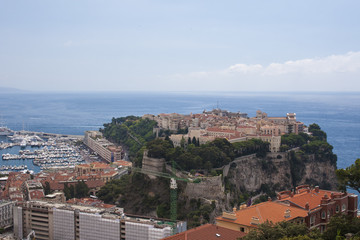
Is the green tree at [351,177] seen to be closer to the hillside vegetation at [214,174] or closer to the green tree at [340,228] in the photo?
the green tree at [340,228]

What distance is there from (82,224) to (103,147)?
28.6 meters

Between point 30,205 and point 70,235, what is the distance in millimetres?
3175

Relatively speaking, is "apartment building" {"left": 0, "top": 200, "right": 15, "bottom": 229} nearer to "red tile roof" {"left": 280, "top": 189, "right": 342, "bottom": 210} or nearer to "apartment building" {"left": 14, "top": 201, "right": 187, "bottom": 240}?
"apartment building" {"left": 14, "top": 201, "right": 187, "bottom": 240}

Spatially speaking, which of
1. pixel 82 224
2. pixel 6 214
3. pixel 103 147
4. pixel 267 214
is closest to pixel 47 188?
pixel 6 214

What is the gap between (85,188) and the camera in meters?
32.7

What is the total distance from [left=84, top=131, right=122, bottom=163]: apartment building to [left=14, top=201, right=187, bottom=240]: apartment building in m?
22.1

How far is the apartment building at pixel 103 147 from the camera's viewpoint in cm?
4794

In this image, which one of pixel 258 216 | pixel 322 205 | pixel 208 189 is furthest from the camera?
pixel 208 189

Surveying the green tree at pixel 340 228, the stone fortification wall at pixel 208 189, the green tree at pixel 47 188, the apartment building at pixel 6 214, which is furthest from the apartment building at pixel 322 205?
the green tree at pixel 47 188

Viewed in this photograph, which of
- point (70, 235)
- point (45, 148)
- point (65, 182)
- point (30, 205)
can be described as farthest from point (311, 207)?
point (45, 148)

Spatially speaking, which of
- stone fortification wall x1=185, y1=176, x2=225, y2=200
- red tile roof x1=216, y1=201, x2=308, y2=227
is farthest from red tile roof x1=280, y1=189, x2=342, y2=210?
stone fortification wall x1=185, y1=176, x2=225, y2=200

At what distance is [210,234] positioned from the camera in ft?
50.8

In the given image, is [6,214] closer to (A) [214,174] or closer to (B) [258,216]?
(A) [214,174]

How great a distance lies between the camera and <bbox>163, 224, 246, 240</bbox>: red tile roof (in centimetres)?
1515
